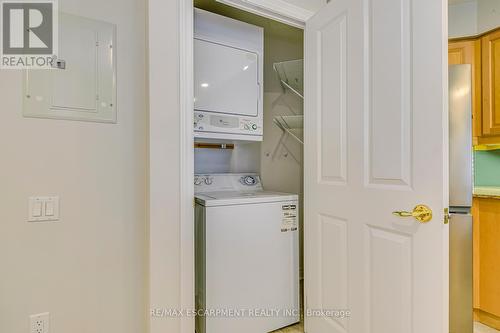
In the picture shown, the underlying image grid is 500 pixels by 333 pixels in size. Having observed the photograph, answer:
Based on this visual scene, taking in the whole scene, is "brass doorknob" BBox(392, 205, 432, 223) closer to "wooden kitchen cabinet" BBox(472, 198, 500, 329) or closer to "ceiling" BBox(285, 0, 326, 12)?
"wooden kitchen cabinet" BBox(472, 198, 500, 329)

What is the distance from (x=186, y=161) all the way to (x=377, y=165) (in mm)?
923

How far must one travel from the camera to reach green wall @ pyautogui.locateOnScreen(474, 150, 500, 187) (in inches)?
90.3

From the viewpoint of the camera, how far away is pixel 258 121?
2.01 m

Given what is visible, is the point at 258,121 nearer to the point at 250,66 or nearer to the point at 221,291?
the point at 250,66

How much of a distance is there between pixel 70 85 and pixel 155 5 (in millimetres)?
559

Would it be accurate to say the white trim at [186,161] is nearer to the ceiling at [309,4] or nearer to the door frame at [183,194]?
the door frame at [183,194]

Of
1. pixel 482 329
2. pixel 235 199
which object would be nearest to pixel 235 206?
pixel 235 199

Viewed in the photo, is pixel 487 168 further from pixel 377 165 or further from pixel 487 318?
pixel 377 165

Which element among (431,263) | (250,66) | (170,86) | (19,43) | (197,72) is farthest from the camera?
(250,66)

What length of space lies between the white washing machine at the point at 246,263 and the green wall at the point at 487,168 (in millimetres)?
1814

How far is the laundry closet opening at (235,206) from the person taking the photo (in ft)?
5.29

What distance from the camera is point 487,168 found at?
2.32m

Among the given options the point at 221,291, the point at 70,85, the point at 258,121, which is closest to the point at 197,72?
the point at 258,121

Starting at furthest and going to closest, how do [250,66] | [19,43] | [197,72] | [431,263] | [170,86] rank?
[250,66] → [197,72] → [170,86] → [19,43] → [431,263]
